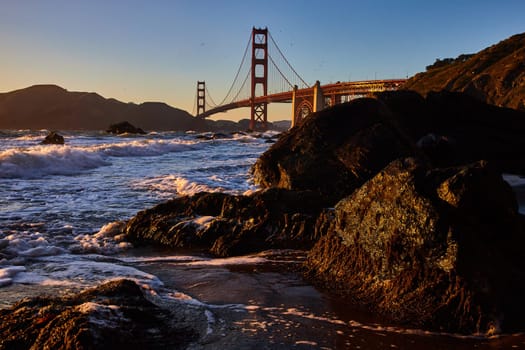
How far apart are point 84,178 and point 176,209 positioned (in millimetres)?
5697

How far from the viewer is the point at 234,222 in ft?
13.7

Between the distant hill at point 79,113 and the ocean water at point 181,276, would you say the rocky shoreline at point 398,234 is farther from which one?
the distant hill at point 79,113

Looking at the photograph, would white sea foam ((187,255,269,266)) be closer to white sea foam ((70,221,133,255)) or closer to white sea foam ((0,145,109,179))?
white sea foam ((70,221,133,255))

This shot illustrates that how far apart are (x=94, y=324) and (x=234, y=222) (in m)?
2.30

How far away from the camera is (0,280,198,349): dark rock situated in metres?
1.85

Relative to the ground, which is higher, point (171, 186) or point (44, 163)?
point (44, 163)

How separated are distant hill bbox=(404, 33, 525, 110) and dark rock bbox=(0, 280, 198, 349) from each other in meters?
23.2

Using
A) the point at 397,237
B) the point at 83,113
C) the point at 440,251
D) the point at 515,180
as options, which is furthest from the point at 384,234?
the point at 83,113

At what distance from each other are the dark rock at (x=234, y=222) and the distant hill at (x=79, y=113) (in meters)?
78.8

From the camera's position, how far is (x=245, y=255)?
148 inches

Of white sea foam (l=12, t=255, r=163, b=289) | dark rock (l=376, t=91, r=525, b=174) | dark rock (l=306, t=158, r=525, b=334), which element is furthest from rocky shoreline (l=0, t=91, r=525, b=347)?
dark rock (l=376, t=91, r=525, b=174)

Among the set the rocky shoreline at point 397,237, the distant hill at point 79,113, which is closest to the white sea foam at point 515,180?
the rocky shoreline at point 397,237

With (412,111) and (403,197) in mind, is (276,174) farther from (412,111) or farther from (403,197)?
(403,197)

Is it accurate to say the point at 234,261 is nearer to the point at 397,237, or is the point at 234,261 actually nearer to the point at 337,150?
the point at 397,237
